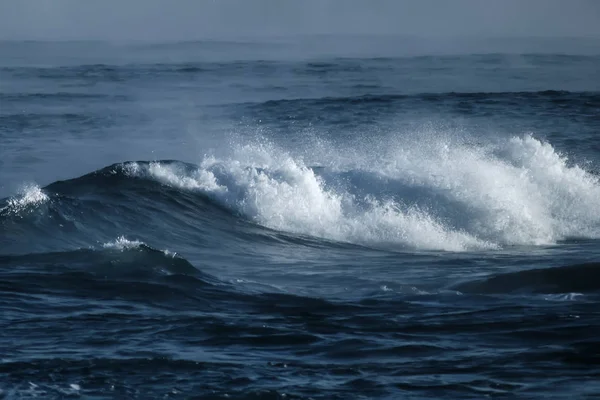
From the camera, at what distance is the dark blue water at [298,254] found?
27.1 ft

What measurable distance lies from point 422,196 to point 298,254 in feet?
13.9

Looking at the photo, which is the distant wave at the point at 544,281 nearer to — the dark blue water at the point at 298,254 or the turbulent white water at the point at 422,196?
the dark blue water at the point at 298,254

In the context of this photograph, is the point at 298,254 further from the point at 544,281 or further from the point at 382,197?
the point at 544,281

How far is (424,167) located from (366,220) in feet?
10.5

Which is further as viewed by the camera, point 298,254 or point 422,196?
point 422,196

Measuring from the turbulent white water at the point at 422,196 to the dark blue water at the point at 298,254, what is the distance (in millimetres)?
51

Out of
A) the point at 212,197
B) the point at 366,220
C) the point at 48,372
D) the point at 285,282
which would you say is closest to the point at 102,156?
the point at 212,197

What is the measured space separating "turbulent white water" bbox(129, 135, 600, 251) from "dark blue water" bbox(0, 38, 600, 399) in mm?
51

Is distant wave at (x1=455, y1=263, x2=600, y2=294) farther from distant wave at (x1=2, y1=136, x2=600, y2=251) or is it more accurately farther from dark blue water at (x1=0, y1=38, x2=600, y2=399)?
distant wave at (x1=2, y1=136, x2=600, y2=251)

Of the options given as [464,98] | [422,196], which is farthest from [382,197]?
[464,98]

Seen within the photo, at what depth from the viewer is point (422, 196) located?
60.4 feet

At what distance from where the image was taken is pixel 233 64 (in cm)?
6081

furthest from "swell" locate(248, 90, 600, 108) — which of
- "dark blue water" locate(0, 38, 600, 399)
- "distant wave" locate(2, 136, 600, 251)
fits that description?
"distant wave" locate(2, 136, 600, 251)

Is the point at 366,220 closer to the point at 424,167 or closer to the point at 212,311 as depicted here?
the point at 424,167
